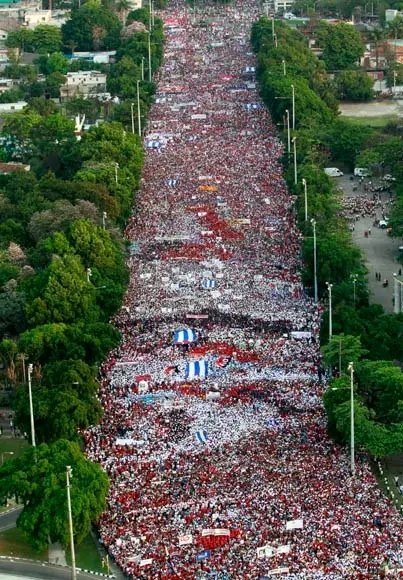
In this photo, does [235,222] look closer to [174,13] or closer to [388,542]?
[388,542]

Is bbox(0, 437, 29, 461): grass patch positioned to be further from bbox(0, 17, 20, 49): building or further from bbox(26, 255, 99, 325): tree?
bbox(0, 17, 20, 49): building

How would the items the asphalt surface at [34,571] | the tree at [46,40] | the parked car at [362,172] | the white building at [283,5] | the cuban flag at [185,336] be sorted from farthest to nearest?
the white building at [283,5], the tree at [46,40], the parked car at [362,172], the cuban flag at [185,336], the asphalt surface at [34,571]

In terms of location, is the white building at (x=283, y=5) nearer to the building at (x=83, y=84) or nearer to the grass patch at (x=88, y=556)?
the building at (x=83, y=84)

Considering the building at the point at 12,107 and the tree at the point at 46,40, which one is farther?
the tree at the point at 46,40

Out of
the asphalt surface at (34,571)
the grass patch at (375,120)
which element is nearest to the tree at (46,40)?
the grass patch at (375,120)

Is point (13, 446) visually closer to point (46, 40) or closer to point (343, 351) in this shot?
point (343, 351)

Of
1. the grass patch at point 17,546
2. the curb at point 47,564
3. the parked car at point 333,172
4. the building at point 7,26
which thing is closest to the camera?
the curb at point 47,564

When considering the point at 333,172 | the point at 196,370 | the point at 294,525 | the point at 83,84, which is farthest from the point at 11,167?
the point at 294,525
